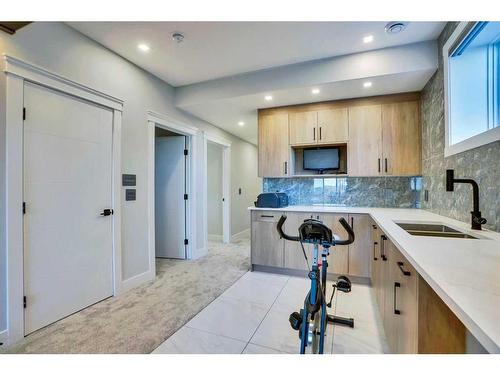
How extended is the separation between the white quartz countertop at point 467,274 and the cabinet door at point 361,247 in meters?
1.34

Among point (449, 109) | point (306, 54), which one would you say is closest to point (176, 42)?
point (306, 54)

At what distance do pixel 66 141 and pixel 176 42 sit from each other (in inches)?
56.7

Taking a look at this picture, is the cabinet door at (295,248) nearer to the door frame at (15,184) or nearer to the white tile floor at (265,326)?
the white tile floor at (265,326)

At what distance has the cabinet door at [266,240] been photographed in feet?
10.6

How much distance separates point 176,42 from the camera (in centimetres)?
238

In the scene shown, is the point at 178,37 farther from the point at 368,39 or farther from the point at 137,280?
the point at 137,280

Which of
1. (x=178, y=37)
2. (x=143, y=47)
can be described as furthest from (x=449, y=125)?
(x=143, y=47)

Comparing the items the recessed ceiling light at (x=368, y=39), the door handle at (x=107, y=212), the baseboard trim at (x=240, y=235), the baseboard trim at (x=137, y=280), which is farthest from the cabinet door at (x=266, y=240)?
the recessed ceiling light at (x=368, y=39)

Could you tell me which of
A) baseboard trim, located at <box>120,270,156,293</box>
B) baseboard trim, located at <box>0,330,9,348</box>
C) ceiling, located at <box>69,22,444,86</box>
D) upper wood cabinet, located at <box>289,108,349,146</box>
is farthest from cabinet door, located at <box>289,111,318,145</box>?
baseboard trim, located at <box>0,330,9,348</box>

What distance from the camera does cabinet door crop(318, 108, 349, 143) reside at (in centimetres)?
326

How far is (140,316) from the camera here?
2.19 metres

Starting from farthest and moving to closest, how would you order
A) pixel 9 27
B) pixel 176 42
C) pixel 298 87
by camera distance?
pixel 298 87
pixel 176 42
pixel 9 27
